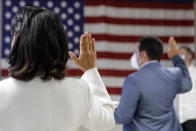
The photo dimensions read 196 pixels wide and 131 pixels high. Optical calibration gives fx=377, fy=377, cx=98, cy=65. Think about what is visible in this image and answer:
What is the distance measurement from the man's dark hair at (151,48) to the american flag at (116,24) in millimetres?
2642

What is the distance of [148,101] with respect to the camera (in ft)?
7.61

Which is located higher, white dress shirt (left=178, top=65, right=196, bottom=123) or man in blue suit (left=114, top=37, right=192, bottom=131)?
man in blue suit (left=114, top=37, right=192, bottom=131)

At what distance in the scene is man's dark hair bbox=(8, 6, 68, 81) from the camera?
0.98 meters

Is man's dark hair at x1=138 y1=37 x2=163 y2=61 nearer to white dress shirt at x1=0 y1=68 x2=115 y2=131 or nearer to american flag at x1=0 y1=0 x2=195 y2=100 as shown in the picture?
white dress shirt at x1=0 y1=68 x2=115 y2=131

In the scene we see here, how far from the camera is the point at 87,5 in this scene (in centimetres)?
527

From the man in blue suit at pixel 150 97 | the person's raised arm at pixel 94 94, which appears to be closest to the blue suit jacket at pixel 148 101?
the man in blue suit at pixel 150 97

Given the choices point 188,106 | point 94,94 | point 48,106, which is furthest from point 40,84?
point 188,106

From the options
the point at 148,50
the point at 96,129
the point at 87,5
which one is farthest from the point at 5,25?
the point at 96,129

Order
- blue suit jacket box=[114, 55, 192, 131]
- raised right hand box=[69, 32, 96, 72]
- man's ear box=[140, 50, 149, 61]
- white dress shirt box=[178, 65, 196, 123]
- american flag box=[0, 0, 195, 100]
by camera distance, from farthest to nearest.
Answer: american flag box=[0, 0, 195, 100] → white dress shirt box=[178, 65, 196, 123] → man's ear box=[140, 50, 149, 61] → blue suit jacket box=[114, 55, 192, 131] → raised right hand box=[69, 32, 96, 72]

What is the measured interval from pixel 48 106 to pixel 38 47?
0.52ft

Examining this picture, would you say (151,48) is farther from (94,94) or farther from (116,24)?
(116,24)

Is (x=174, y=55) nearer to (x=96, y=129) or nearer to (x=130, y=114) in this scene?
(x=130, y=114)

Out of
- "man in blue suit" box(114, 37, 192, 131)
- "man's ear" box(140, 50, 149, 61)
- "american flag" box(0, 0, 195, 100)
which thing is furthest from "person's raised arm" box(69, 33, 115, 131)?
"american flag" box(0, 0, 195, 100)

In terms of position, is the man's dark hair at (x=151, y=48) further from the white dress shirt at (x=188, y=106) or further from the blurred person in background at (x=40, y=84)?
the blurred person in background at (x=40, y=84)
